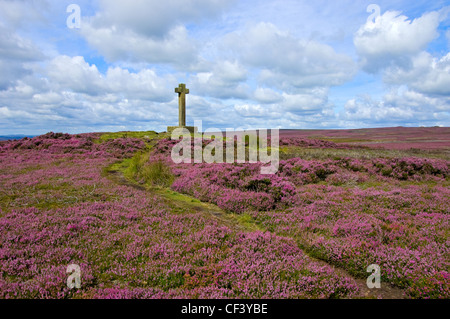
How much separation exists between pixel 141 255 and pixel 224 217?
403 cm

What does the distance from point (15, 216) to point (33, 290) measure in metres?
4.99

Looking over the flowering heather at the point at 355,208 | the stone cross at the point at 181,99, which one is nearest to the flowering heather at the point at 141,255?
the flowering heather at the point at 355,208

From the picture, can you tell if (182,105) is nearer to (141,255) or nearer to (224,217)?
(224,217)

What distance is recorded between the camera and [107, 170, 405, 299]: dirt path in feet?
16.8

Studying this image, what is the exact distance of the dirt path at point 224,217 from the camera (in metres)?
5.12

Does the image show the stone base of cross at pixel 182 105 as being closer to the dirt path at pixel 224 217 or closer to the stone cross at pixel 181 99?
the stone cross at pixel 181 99

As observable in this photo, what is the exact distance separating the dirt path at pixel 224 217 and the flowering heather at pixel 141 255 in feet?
0.99

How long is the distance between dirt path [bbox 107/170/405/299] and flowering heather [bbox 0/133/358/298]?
0.30 meters

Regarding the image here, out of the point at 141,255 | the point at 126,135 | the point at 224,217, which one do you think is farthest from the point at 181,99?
the point at 141,255

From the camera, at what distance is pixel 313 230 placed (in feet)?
26.7

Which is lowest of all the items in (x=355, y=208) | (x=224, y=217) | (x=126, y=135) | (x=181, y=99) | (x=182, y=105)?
(x=224, y=217)

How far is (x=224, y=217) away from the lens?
9.70 meters

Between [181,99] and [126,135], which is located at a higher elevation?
[181,99]
